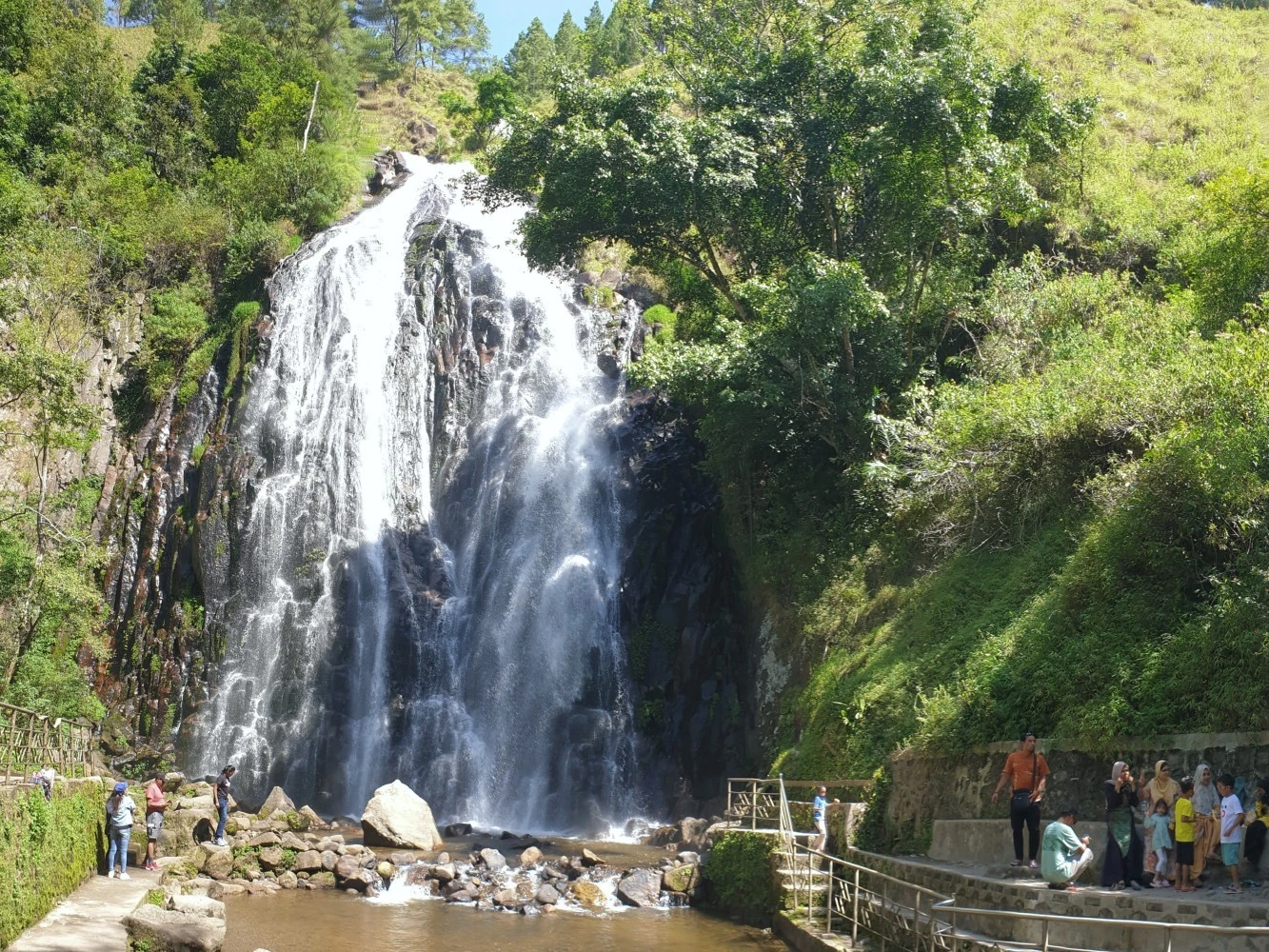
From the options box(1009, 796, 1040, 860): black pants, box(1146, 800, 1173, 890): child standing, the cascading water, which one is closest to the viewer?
box(1146, 800, 1173, 890): child standing

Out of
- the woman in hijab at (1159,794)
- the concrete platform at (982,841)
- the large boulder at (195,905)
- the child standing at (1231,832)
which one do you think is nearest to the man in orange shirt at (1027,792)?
the concrete platform at (982,841)

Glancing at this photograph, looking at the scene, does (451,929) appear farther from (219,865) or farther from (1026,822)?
(1026,822)

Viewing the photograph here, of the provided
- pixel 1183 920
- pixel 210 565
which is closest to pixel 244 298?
pixel 210 565

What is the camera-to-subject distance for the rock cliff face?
25.3 m

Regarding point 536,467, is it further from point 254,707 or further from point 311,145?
point 311,145

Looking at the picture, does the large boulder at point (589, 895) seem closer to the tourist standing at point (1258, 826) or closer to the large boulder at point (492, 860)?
the large boulder at point (492, 860)

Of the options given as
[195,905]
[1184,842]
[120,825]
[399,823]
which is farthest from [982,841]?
[399,823]

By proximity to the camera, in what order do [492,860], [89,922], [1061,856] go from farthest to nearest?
[492,860] → [89,922] → [1061,856]

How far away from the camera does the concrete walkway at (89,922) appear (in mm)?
10875

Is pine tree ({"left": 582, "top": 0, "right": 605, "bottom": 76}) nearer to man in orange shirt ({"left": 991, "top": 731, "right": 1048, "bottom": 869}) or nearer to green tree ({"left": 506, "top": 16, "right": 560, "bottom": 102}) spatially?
green tree ({"left": 506, "top": 16, "right": 560, "bottom": 102})

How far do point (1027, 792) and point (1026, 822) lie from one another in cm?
30

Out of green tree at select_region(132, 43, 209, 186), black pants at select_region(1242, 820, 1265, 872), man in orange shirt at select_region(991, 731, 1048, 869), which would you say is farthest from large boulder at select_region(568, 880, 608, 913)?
green tree at select_region(132, 43, 209, 186)

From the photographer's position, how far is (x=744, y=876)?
1662 centimetres

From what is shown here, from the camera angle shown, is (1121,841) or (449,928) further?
(449,928)
